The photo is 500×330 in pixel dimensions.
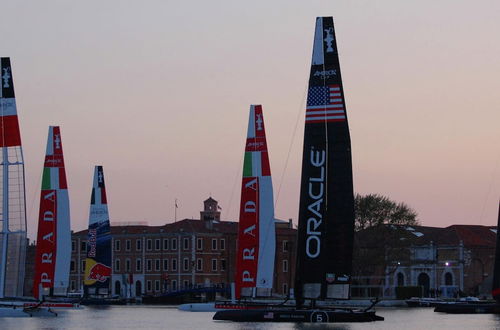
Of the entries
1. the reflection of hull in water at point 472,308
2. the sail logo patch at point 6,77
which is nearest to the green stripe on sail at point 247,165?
the sail logo patch at point 6,77

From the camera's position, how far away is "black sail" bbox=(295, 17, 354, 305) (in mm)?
46562

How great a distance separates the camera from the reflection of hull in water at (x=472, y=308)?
224 ft

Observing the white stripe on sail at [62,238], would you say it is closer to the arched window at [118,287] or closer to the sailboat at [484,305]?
the sailboat at [484,305]

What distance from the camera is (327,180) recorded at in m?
46.7

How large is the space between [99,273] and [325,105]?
50.2 m

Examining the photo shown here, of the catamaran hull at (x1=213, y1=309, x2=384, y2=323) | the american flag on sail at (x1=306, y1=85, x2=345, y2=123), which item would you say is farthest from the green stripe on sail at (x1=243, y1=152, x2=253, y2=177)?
the american flag on sail at (x1=306, y1=85, x2=345, y2=123)

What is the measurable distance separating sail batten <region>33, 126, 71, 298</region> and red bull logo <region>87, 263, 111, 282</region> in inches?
1093

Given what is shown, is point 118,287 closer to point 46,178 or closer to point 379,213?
point 379,213

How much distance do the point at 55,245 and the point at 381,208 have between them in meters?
48.7

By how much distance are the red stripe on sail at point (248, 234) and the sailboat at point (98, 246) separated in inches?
1323

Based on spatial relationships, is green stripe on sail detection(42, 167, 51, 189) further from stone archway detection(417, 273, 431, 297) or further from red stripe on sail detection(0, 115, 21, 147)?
stone archway detection(417, 273, 431, 297)

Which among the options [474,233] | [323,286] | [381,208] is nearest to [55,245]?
[323,286]

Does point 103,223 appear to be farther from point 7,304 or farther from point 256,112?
point 7,304

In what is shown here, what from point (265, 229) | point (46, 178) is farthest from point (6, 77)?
point (265, 229)
